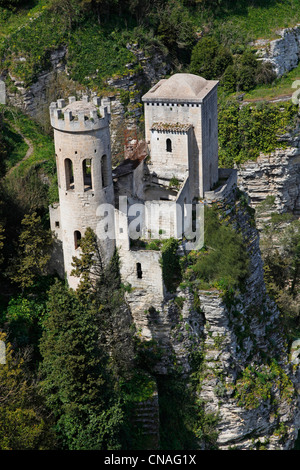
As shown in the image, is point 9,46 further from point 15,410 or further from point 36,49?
point 15,410

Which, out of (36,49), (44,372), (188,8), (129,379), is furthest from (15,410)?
(188,8)

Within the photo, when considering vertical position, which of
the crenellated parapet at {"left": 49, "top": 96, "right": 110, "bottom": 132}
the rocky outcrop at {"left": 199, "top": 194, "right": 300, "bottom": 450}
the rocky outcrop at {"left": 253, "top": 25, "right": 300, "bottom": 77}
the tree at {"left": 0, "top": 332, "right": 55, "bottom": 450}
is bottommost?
the rocky outcrop at {"left": 199, "top": 194, "right": 300, "bottom": 450}

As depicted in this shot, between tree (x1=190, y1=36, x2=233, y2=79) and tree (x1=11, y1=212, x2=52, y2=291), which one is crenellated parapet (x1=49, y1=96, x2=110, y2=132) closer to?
tree (x1=11, y1=212, x2=52, y2=291)

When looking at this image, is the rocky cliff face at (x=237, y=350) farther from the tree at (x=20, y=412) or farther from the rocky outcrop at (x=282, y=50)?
the rocky outcrop at (x=282, y=50)

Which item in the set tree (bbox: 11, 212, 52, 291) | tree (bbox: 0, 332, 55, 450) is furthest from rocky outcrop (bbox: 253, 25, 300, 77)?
tree (bbox: 0, 332, 55, 450)

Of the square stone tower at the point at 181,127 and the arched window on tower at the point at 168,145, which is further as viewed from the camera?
the arched window on tower at the point at 168,145

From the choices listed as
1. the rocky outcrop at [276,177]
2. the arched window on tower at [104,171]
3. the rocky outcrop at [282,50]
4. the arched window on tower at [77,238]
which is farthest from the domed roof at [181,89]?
the rocky outcrop at [282,50]
